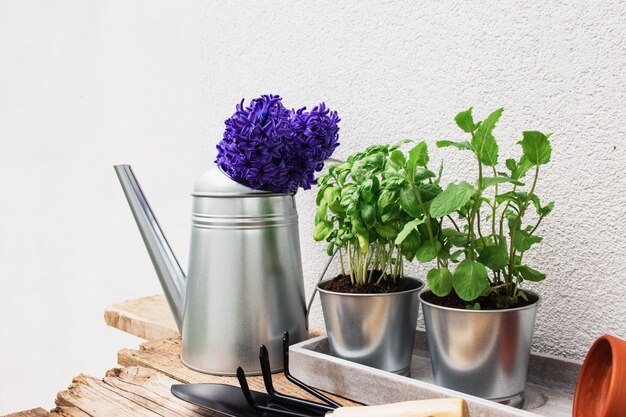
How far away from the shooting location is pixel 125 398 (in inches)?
24.9

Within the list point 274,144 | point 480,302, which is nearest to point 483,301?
point 480,302

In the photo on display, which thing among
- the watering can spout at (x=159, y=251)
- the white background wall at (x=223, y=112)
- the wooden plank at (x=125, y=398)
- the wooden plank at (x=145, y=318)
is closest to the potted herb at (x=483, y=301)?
the white background wall at (x=223, y=112)

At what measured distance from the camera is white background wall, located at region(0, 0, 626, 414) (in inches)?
23.9

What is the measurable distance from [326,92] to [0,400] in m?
1.83

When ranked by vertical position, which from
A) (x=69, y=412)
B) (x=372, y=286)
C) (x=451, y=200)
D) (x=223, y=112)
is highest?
(x=223, y=112)

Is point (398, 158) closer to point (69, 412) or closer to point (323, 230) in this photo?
point (323, 230)

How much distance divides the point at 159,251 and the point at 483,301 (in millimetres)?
443

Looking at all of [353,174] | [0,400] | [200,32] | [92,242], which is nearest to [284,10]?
[200,32]

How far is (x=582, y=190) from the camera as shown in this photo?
0.61 metres

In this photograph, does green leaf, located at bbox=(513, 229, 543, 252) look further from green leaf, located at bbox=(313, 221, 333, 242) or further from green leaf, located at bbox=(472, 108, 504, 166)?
green leaf, located at bbox=(313, 221, 333, 242)

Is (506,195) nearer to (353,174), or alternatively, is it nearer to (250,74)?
(353,174)

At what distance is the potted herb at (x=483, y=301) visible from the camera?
1.65ft

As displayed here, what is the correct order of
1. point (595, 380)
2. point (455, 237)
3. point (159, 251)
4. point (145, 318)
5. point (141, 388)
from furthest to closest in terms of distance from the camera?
point (145, 318) → point (159, 251) → point (141, 388) → point (455, 237) → point (595, 380)

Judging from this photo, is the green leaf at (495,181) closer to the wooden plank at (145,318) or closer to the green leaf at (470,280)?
the green leaf at (470,280)
